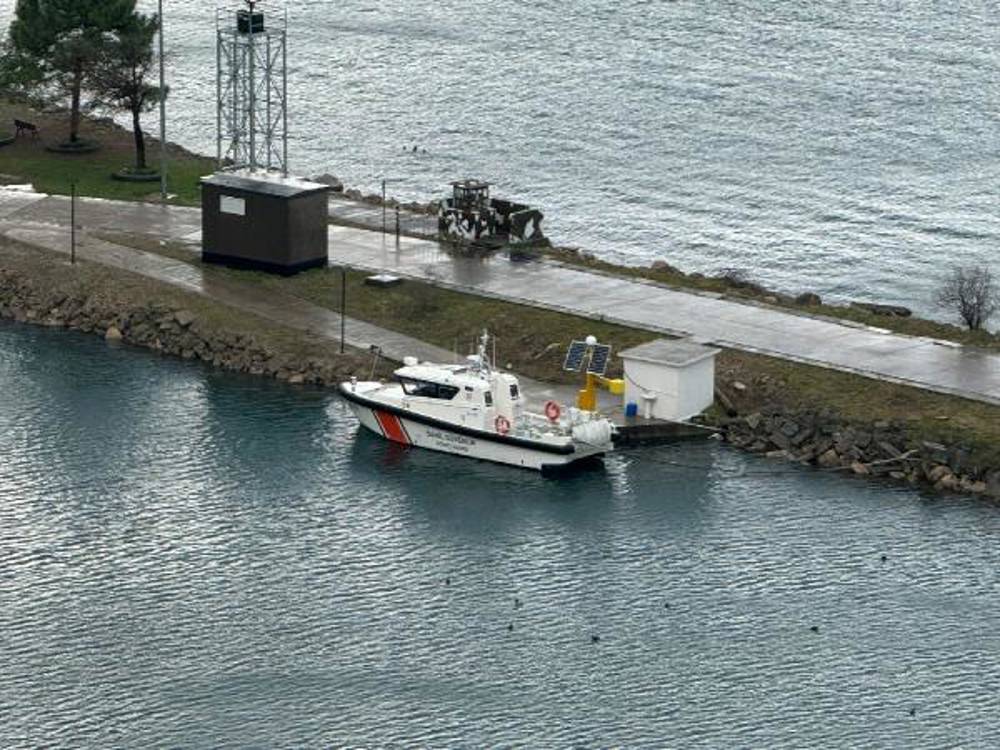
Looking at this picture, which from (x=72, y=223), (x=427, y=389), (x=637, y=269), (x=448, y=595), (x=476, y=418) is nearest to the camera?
(x=448, y=595)

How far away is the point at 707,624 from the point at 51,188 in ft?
181

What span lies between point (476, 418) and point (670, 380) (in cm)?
748

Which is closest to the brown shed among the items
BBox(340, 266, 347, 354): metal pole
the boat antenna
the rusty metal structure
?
BBox(340, 266, 347, 354): metal pole

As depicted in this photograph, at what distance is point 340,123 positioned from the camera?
157 m

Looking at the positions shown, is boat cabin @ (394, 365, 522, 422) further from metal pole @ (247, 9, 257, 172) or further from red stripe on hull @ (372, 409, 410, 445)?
metal pole @ (247, 9, 257, 172)

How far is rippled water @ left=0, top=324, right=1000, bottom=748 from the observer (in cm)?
7300

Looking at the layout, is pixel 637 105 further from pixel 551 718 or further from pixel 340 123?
pixel 551 718

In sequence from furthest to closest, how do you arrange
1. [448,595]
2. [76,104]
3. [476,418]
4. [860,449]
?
[76,104] → [476,418] → [860,449] → [448,595]

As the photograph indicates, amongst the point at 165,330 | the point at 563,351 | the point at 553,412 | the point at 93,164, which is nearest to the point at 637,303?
the point at 563,351

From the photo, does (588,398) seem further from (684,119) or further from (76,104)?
(684,119)

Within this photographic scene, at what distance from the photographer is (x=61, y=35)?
424 feet

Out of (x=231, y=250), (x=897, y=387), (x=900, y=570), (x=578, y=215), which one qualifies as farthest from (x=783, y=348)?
(x=578, y=215)

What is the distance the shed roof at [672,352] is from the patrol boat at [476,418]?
321 cm

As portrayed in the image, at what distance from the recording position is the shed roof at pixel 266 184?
107 m
